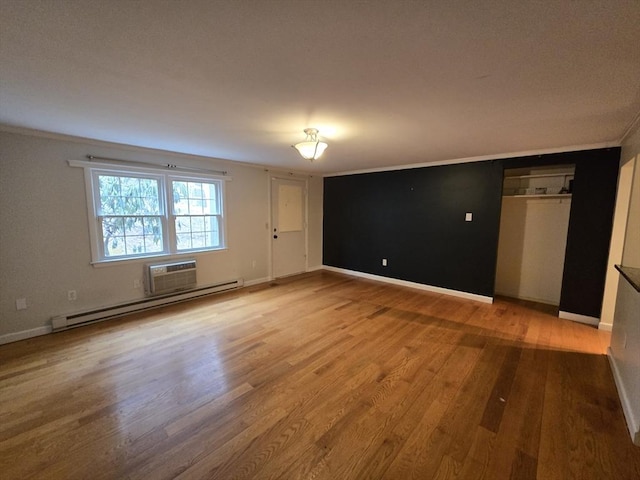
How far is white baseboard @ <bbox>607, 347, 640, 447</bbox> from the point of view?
66.6 inches

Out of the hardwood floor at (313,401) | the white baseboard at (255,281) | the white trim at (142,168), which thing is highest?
the white trim at (142,168)

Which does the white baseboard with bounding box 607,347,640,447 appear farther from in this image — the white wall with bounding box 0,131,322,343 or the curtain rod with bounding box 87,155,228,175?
the curtain rod with bounding box 87,155,228,175

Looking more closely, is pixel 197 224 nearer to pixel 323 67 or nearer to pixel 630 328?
pixel 323 67

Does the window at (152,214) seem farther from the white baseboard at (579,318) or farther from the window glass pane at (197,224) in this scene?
the white baseboard at (579,318)

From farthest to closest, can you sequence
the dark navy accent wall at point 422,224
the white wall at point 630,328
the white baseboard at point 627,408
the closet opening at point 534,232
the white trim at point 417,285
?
the white trim at point 417,285 → the dark navy accent wall at point 422,224 → the closet opening at point 534,232 → the white wall at point 630,328 → the white baseboard at point 627,408

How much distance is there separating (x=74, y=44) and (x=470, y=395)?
332 centimetres

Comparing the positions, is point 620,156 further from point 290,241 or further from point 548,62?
point 290,241

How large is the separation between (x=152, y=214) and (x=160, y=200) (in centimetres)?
24

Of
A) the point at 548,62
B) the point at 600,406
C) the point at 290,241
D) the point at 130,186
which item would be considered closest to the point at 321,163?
the point at 290,241

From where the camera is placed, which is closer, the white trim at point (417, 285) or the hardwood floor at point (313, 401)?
the hardwood floor at point (313, 401)

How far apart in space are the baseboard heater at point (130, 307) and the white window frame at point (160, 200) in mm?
597

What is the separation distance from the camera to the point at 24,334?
9.74 ft

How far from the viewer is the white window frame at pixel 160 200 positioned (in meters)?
3.33

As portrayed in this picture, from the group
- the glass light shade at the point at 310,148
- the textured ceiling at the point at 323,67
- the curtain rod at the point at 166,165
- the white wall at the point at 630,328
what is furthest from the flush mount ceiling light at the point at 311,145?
the white wall at the point at 630,328
